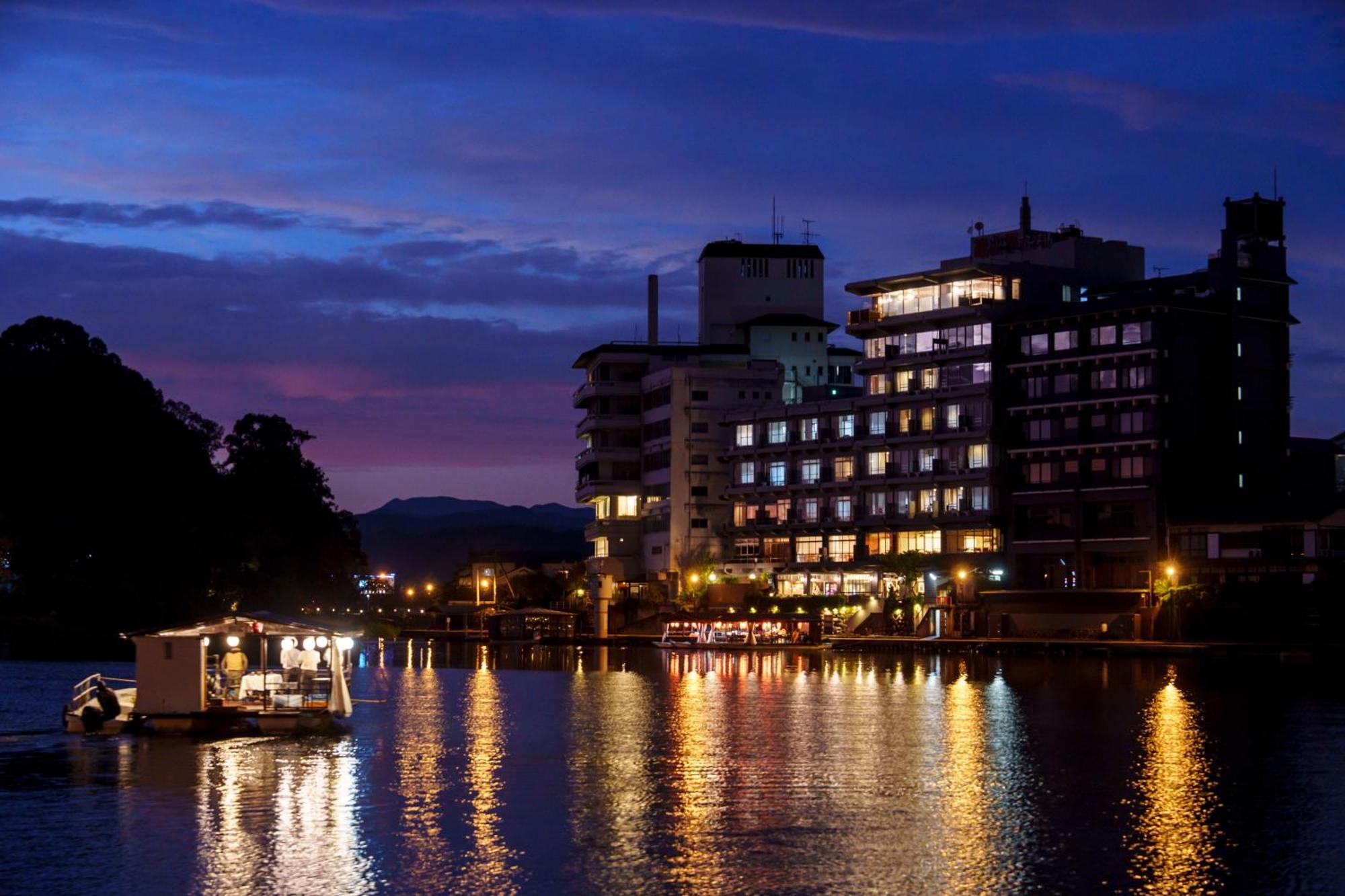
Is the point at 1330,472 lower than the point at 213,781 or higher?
higher

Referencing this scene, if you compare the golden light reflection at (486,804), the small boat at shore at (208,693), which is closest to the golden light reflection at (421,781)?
the golden light reflection at (486,804)

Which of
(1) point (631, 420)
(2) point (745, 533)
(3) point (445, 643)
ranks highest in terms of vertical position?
(1) point (631, 420)

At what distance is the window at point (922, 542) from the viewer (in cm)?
14150

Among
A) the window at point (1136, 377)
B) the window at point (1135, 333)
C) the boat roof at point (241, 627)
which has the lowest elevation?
the boat roof at point (241, 627)

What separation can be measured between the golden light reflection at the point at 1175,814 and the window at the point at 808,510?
82284 mm

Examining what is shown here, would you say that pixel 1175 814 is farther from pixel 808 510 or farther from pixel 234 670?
pixel 808 510

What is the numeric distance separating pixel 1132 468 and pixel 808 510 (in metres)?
33.5

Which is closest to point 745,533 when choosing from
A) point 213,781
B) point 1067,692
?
point 1067,692

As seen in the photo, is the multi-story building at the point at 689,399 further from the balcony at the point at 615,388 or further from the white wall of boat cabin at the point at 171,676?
the white wall of boat cabin at the point at 171,676

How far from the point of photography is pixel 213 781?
4725cm

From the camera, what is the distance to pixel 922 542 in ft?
468

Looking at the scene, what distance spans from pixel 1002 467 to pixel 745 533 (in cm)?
2990

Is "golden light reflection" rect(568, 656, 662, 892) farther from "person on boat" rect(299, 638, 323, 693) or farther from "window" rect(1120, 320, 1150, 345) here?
"window" rect(1120, 320, 1150, 345)

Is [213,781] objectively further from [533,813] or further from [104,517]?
[104,517]
